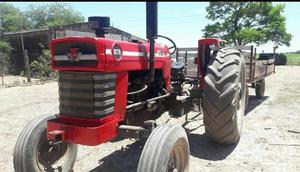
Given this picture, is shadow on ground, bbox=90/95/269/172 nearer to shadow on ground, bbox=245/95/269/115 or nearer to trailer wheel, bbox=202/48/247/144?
trailer wheel, bbox=202/48/247/144

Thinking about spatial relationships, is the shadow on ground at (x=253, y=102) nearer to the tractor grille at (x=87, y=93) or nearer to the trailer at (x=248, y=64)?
the trailer at (x=248, y=64)

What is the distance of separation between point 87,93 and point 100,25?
744mm

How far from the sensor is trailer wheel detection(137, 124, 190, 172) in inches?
117

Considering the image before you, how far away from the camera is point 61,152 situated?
401 cm

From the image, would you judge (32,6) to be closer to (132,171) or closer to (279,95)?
(279,95)

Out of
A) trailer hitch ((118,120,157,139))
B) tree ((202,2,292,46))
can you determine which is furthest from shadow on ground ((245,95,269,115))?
tree ((202,2,292,46))

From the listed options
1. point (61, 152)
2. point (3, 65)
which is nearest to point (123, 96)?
point (61, 152)

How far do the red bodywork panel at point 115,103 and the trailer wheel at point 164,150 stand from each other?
0.46 m

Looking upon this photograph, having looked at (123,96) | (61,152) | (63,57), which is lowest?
(61,152)

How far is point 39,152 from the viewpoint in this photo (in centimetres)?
372

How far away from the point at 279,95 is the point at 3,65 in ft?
53.7

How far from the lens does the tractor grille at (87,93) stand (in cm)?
316

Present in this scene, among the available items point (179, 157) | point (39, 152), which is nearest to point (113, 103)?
point (179, 157)

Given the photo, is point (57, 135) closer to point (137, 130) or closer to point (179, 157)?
point (137, 130)
